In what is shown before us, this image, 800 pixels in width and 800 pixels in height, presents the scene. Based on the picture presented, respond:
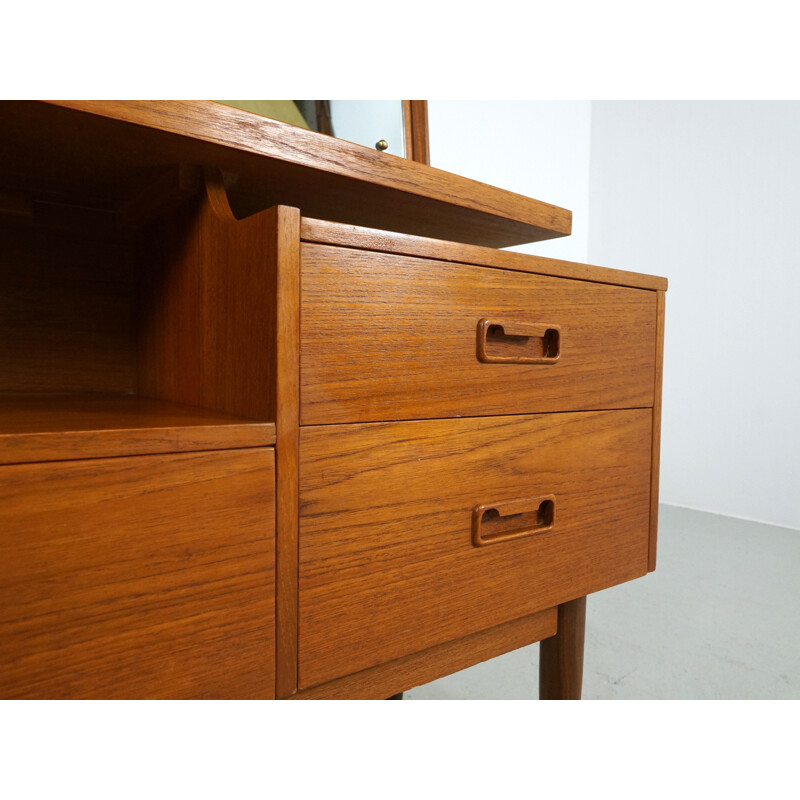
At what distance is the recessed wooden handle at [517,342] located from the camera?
51 cm

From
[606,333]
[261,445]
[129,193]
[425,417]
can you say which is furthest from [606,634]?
[129,193]

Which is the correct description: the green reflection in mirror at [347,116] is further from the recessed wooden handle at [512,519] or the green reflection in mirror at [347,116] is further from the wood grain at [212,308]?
the recessed wooden handle at [512,519]

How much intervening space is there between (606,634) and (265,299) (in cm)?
107

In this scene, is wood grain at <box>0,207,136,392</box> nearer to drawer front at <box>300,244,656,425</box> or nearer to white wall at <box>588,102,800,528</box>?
drawer front at <box>300,244,656,425</box>

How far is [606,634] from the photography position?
1.16 meters

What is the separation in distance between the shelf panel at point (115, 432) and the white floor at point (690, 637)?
72 cm

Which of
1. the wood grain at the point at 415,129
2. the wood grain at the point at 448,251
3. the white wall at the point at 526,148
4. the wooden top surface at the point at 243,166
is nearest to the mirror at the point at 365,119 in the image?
the wood grain at the point at 415,129

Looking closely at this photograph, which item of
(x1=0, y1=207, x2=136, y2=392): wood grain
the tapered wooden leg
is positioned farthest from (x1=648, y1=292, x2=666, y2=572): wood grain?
(x1=0, y1=207, x2=136, y2=392): wood grain

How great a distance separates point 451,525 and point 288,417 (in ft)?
0.60

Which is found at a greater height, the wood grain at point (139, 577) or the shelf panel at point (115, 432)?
the shelf panel at point (115, 432)

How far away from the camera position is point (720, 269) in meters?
2.00

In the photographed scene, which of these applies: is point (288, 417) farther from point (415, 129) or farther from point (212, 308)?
point (415, 129)

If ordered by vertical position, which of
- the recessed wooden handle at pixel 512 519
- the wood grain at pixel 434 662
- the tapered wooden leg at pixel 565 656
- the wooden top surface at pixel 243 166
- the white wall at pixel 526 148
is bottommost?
the tapered wooden leg at pixel 565 656

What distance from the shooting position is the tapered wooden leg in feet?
2.18
